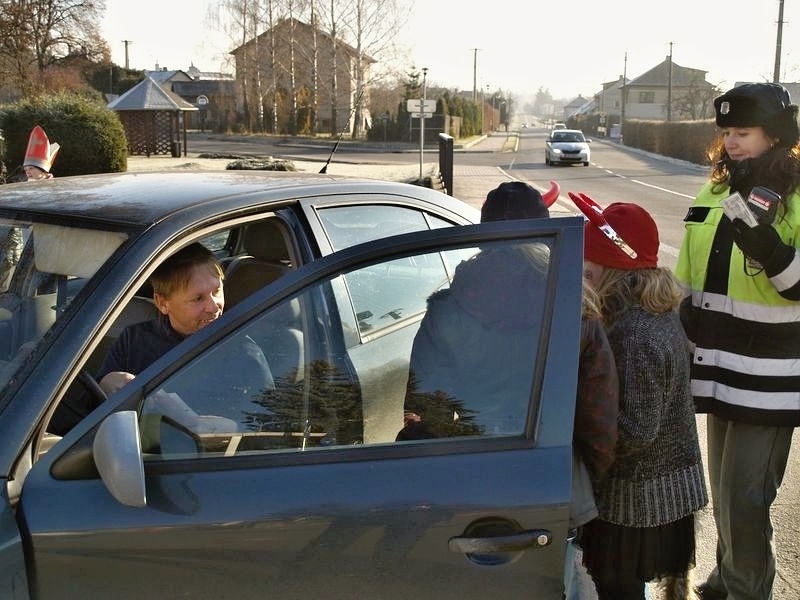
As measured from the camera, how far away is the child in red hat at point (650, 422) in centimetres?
221

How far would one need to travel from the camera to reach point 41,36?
34531mm

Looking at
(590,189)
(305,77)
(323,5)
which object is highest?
(323,5)

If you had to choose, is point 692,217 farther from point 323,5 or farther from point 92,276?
point 323,5

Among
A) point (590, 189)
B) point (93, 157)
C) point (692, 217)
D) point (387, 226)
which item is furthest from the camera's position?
point (590, 189)

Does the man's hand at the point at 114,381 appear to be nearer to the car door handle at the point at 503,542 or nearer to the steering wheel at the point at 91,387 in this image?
the steering wheel at the point at 91,387

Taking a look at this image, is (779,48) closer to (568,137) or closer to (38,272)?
(568,137)

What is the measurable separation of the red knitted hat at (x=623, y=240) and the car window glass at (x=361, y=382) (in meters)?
0.49

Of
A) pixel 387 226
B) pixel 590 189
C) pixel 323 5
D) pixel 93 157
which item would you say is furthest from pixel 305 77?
pixel 387 226

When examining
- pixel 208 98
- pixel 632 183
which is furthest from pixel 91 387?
pixel 208 98

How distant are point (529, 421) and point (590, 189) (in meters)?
22.9

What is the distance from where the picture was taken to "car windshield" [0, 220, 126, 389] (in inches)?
82.4

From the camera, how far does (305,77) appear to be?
55156 mm

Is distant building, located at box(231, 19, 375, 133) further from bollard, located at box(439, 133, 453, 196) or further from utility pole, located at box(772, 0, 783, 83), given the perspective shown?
bollard, located at box(439, 133, 453, 196)

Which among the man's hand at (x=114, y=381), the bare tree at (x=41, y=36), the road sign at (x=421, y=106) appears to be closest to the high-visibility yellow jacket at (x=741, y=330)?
the man's hand at (x=114, y=381)
